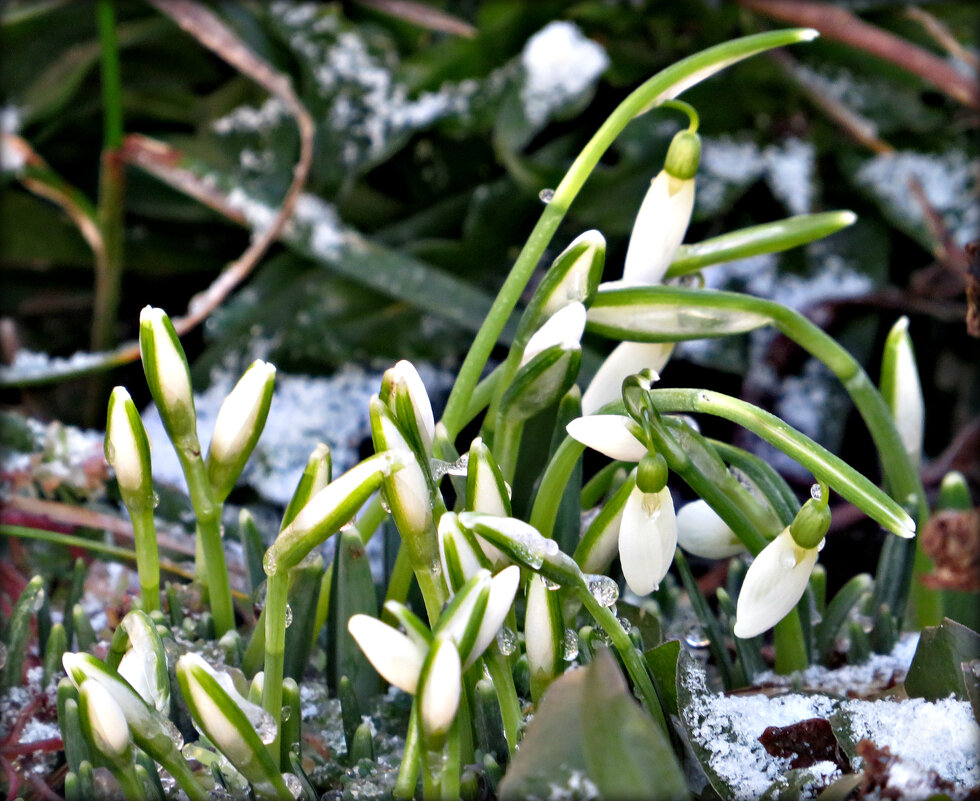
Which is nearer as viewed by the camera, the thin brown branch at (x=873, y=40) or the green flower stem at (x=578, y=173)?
the green flower stem at (x=578, y=173)

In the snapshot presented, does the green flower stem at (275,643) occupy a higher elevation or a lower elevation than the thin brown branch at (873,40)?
lower

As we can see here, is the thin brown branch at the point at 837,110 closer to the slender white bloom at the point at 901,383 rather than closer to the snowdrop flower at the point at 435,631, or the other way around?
the slender white bloom at the point at 901,383

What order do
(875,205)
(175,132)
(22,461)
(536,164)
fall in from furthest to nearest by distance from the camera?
(175,132)
(875,205)
(536,164)
(22,461)

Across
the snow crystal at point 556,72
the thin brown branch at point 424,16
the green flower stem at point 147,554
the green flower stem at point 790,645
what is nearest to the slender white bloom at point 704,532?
the green flower stem at point 790,645

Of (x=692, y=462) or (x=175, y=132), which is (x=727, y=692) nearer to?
(x=692, y=462)

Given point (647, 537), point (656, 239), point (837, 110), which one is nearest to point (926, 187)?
point (837, 110)

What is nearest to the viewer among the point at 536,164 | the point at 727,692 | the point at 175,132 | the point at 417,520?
the point at 417,520

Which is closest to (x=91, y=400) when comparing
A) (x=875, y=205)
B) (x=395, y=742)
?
(x=395, y=742)
